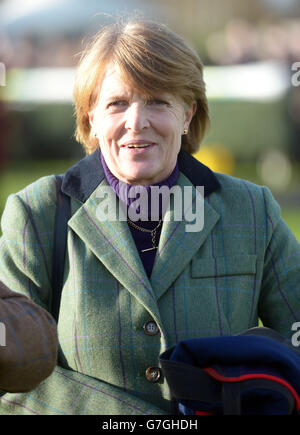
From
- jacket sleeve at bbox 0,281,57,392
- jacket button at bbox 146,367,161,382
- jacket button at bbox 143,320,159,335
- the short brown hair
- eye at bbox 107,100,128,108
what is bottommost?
jacket button at bbox 146,367,161,382

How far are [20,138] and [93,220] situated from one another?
1524 cm

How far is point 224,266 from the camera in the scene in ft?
9.78

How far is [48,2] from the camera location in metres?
20.0

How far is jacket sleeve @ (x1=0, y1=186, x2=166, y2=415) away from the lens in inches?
108

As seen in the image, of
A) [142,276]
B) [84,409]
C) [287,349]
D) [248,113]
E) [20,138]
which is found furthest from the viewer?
[20,138]

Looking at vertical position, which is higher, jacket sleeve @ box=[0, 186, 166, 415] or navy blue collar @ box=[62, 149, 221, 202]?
navy blue collar @ box=[62, 149, 221, 202]

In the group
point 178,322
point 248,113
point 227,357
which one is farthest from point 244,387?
point 248,113

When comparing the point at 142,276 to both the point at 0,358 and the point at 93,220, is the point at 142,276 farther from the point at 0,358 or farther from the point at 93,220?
the point at 0,358

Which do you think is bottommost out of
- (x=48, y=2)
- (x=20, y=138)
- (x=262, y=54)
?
(x=20, y=138)

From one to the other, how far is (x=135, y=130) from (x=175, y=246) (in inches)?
19.8

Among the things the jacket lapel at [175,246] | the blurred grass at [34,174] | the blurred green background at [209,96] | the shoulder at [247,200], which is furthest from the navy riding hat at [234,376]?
the blurred green background at [209,96]

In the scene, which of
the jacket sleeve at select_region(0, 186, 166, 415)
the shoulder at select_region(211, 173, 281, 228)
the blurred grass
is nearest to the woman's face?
the shoulder at select_region(211, 173, 281, 228)

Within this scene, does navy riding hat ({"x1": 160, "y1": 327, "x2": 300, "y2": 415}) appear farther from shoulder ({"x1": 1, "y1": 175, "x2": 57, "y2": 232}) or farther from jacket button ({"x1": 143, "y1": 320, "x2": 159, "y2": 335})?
shoulder ({"x1": 1, "y1": 175, "x2": 57, "y2": 232})

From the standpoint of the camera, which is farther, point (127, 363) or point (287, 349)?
point (127, 363)
